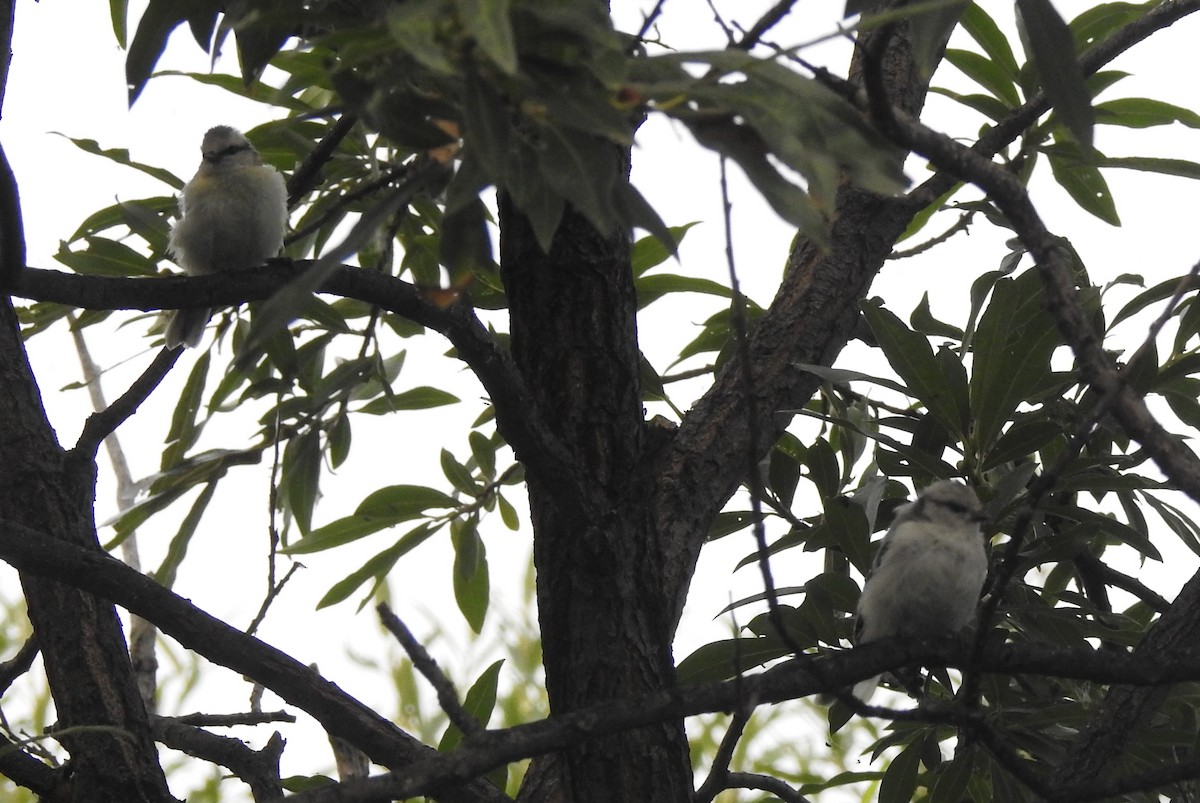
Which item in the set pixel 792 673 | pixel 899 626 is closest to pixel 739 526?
pixel 899 626

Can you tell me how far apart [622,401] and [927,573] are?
1.21m

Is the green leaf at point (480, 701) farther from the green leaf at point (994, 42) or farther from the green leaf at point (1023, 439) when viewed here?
the green leaf at point (994, 42)

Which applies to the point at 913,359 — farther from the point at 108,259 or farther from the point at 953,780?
the point at 108,259

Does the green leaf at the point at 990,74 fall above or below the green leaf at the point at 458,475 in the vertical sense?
above

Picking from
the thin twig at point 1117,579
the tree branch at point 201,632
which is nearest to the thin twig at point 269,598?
the tree branch at point 201,632

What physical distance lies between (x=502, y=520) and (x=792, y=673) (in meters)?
1.76

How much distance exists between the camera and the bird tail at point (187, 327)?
323cm

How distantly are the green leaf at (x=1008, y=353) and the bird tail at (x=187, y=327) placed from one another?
1943 mm

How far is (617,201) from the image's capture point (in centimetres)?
146

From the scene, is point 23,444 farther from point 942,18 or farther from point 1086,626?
point 1086,626

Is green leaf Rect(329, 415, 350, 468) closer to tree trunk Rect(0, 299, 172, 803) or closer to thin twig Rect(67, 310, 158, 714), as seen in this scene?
thin twig Rect(67, 310, 158, 714)

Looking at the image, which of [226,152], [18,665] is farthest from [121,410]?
[226,152]

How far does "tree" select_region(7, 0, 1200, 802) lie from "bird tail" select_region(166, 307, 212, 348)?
101 mm

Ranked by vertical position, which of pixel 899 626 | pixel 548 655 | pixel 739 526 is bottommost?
pixel 548 655
